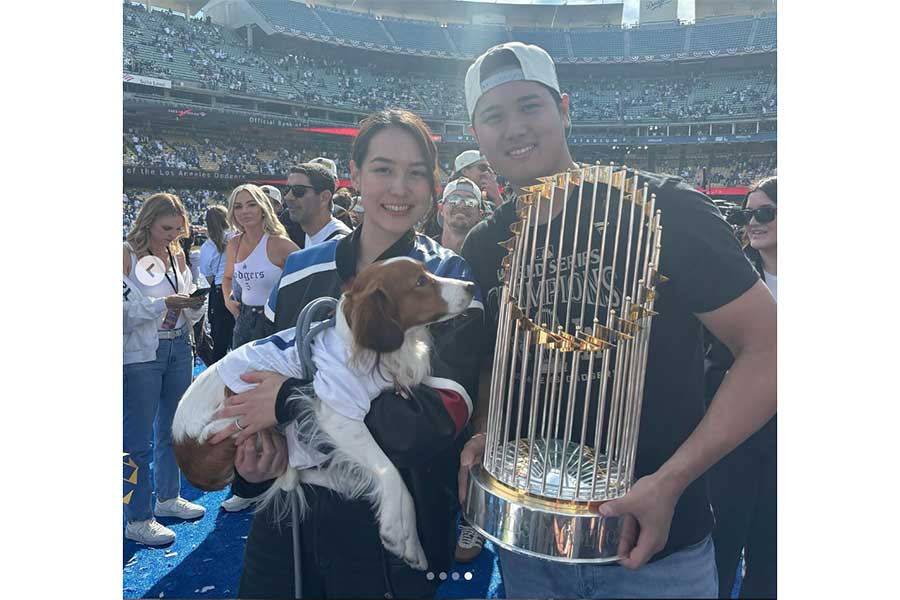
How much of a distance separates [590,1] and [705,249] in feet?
4.00

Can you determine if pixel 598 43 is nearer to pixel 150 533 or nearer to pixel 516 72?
pixel 516 72

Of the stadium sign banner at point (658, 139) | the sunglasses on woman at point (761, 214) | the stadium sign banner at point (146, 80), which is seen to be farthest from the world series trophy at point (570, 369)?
the stadium sign banner at point (146, 80)

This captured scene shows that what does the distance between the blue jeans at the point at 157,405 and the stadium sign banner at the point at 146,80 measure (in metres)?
1.02

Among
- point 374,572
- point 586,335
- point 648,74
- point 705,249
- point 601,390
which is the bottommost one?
point 374,572

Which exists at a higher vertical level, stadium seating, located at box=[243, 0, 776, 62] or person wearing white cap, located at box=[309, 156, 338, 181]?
stadium seating, located at box=[243, 0, 776, 62]

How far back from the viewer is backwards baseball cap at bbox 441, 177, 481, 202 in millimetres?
1954

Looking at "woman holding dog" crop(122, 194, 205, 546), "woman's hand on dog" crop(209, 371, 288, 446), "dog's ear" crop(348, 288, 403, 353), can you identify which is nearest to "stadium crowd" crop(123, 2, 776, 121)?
"woman holding dog" crop(122, 194, 205, 546)

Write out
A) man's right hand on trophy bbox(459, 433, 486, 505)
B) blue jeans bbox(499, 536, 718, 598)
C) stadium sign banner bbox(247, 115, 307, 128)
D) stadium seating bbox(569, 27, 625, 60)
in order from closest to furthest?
blue jeans bbox(499, 536, 718, 598) < man's right hand on trophy bbox(459, 433, 486, 505) < stadium seating bbox(569, 27, 625, 60) < stadium sign banner bbox(247, 115, 307, 128)

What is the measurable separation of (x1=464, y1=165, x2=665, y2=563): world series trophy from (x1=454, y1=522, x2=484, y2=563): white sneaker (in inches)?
16.7

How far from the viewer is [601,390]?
5.45ft

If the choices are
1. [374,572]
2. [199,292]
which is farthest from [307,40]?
[374,572]

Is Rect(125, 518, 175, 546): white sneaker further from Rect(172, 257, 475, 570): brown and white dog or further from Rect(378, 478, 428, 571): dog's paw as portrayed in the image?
Rect(378, 478, 428, 571): dog's paw

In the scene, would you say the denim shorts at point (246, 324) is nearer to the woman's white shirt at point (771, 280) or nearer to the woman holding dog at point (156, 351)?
the woman holding dog at point (156, 351)
